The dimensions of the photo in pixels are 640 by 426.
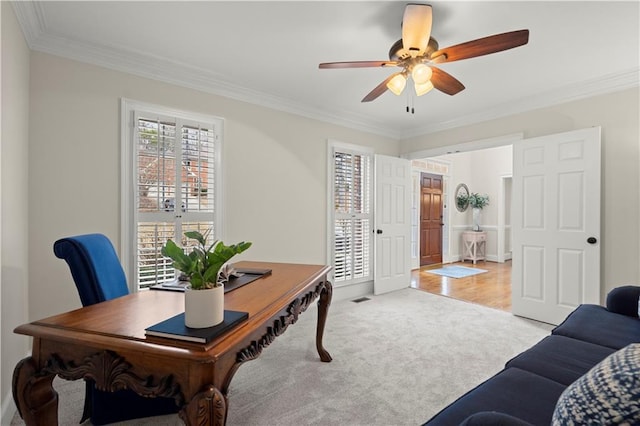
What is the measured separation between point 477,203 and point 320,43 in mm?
6583

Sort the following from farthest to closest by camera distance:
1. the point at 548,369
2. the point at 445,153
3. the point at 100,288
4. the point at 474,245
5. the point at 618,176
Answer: the point at 474,245
the point at 445,153
the point at 618,176
the point at 100,288
the point at 548,369

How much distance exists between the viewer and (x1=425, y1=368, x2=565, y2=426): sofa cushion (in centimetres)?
104

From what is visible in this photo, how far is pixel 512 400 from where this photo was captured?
1.13m

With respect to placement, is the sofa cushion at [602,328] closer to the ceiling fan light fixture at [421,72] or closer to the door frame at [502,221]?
the ceiling fan light fixture at [421,72]

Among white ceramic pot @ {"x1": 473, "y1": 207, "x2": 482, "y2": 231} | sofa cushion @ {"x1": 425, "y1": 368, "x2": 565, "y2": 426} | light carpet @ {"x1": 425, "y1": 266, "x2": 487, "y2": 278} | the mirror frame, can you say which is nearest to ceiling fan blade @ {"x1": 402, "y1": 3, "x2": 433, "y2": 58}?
sofa cushion @ {"x1": 425, "y1": 368, "x2": 565, "y2": 426}

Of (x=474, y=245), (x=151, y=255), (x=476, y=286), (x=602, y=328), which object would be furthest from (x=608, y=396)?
(x=474, y=245)

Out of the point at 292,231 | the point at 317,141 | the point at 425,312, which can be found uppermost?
the point at 317,141

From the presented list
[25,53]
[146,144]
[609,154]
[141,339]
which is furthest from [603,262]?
[25,53]

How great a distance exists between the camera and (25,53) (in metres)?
2.21

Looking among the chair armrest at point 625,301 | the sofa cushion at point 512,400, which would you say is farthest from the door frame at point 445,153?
the sofa cushion at point 512,400

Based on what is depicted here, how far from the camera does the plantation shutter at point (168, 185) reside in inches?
110

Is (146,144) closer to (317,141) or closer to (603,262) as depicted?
(317,141)

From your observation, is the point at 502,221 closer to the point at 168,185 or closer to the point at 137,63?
the point at 168,185

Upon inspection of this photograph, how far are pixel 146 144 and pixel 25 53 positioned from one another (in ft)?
3.16
